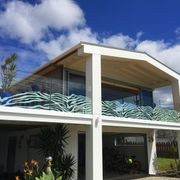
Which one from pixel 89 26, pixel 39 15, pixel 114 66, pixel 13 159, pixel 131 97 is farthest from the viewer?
pixel 131 97

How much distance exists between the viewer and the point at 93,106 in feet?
41.9

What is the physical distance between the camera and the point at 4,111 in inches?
386

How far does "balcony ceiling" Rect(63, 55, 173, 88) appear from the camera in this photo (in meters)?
15.7

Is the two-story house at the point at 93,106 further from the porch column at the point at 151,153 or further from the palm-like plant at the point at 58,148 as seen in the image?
the palm-like plant at the point at 58,148

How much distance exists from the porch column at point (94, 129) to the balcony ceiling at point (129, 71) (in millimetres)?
1568

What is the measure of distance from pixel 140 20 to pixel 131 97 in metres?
7.32

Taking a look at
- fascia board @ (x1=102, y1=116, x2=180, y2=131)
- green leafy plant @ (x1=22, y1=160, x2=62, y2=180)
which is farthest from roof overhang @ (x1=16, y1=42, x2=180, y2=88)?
green leafy plant @ (x1=22, y1=160, x2=62, y2=180)

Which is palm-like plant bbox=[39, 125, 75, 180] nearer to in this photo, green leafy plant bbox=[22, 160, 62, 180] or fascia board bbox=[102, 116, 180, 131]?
green leafy plant bbox=[22, 160, 62, 180]

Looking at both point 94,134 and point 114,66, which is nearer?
point 94,134

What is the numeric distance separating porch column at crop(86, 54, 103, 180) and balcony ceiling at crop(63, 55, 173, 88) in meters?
1.57

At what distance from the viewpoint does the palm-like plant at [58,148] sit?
12586mm

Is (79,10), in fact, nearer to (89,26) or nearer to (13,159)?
(89,26)

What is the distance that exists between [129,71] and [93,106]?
254 inches

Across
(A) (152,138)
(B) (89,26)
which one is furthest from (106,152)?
(B) (89,26)
